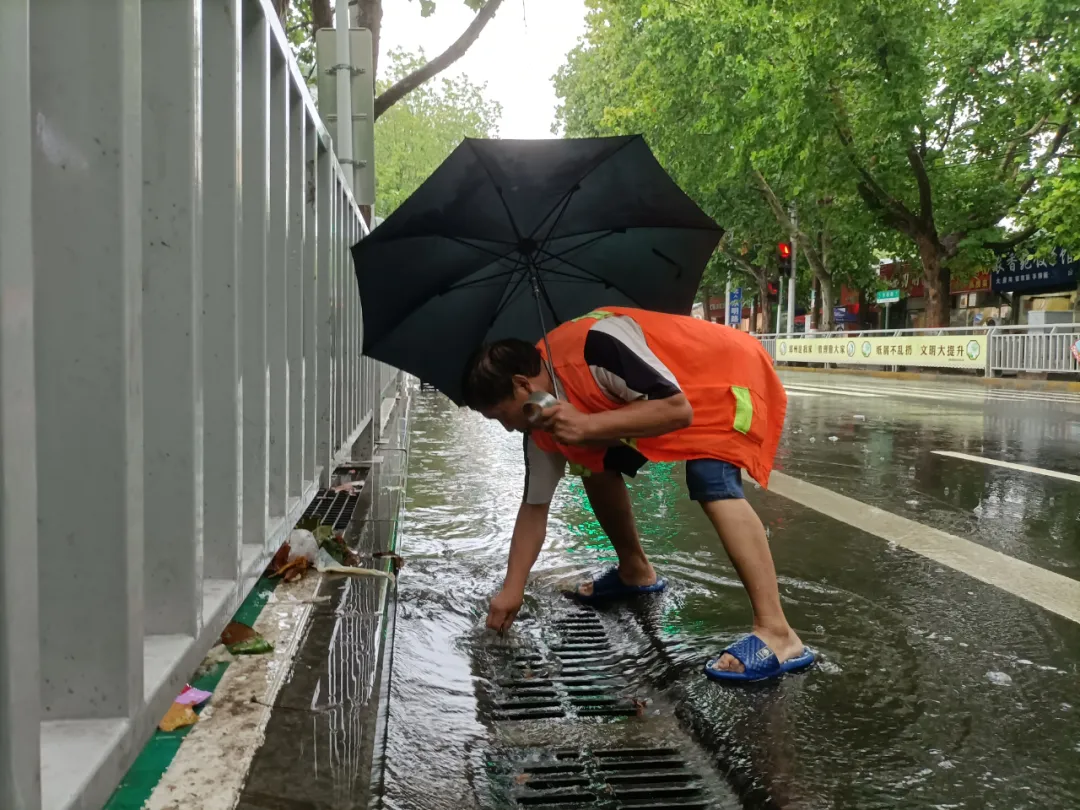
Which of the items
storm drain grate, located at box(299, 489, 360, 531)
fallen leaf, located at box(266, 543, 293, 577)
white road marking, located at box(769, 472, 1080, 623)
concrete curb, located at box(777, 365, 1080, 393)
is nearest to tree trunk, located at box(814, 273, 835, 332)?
concrete curb, located at box(777, 365, 1080, 393)

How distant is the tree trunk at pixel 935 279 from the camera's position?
2406 cm

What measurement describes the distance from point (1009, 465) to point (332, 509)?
512 cm

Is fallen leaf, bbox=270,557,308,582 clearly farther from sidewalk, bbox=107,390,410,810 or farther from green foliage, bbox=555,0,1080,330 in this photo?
green foliage, bbox=555,0,1080,330

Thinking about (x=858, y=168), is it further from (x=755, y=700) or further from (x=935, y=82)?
(x=755, y=700)

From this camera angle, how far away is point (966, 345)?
22312 mm

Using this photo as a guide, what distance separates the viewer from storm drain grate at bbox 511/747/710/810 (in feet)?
6.97

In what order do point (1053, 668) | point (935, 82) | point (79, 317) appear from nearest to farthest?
point (79, 317) → point (1053, 668) → point (935, 82)

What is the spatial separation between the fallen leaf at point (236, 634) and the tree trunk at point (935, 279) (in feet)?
78.4

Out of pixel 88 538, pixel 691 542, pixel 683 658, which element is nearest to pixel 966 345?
pixel 691 542

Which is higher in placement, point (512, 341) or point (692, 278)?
point (692, 278)

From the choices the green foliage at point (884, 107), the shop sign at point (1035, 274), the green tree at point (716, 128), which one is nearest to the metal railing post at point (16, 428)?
the green tree at point (716, 128)

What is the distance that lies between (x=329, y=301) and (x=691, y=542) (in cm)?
207

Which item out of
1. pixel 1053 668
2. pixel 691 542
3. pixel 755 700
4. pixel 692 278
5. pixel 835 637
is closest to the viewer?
pixel 755 700

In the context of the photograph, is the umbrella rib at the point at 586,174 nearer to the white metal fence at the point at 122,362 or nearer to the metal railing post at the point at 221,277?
the white metal fence at the point at 122,362
